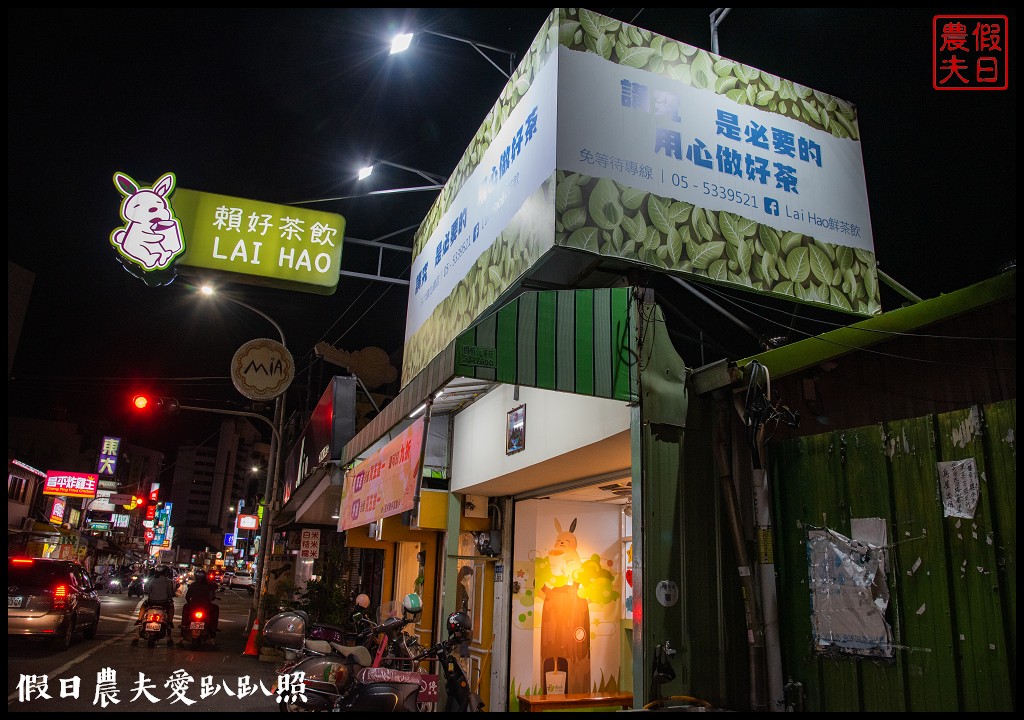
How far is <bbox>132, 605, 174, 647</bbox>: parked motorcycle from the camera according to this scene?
1572 centimetres

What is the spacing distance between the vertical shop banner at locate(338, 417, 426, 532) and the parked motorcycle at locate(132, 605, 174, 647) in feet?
25.1

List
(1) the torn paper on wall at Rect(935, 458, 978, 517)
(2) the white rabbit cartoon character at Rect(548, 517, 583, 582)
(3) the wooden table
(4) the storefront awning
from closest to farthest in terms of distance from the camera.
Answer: (1) the torn paper on wall at Rect(935, 458, 978, 517), (3) the wooden table, (2) the white rabbit cartoon character at Rect(548, 517, 583, 582), (4) the storefront awning

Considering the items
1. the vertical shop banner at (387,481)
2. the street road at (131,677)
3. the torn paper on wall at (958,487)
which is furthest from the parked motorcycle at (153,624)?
the torn paper on wall at (958,487)

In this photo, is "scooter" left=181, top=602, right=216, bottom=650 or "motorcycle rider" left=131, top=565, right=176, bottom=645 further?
"scooter" left=181, top=602, right=216, bottom=650

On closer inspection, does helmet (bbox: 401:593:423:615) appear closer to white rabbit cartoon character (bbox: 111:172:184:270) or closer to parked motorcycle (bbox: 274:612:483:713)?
parked motorcycle (bbox: 274:612:483:713)

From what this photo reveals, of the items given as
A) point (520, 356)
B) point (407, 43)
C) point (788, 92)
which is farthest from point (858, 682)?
point (407, 43)

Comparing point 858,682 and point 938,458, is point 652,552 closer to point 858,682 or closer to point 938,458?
point 858,682

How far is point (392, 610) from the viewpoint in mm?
11805

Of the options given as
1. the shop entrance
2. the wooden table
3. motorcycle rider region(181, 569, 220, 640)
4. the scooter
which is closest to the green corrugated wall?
the shop entrance

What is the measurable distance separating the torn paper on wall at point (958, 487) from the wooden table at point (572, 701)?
6.70 meters

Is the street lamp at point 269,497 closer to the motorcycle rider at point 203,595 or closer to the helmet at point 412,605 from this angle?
the motorcycle rider at point 203,595

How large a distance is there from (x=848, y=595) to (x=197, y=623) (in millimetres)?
16165

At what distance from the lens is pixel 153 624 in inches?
619

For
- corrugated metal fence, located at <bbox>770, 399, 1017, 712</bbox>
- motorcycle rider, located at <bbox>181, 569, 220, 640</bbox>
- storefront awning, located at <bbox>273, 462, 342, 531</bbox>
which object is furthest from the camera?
motorcycle rider, located at <bbox>181, 569, 220, 640</bbox>
